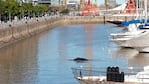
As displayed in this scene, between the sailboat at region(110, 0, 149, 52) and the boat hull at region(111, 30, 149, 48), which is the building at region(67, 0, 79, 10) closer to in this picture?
the sailboat at region(110, 0, 149, 52)

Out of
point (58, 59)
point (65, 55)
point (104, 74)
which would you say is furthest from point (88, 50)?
point (104, 74)

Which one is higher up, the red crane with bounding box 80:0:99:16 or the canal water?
the canal water

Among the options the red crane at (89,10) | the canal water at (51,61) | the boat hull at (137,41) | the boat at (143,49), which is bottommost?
the red crane at (89,10)

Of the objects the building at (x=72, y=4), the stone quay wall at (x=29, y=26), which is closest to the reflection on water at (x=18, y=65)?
the stone quay wall at (x=29, y=26)

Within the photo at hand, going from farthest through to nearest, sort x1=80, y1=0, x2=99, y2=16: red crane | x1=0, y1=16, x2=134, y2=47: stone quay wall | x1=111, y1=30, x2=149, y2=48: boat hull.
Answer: x1=80, y1=0, x2=99, y2=16: red crane, x1=0, y1=16, x2=134, y2=47: stone quay wall, x1=111, y1=30, x2=149, y2=48: boat hull

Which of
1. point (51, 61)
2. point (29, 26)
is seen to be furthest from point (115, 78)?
point (29, 26)

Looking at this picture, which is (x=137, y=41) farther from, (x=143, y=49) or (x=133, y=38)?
(x=133, y=38)

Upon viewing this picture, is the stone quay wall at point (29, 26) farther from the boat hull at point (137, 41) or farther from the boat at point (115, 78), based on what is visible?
the boat at point (115, 78)

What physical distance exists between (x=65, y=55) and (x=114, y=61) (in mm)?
4081

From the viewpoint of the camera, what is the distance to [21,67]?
2262 centimetres

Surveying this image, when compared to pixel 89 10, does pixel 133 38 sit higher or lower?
higher

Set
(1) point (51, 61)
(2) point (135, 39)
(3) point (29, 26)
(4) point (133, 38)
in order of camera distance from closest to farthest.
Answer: (1) point (51, 61)
(2) point (135, 39)
(4) point (133, 38)
(3) point (29, 26)

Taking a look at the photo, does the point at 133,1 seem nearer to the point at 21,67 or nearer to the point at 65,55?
the point at 65,55

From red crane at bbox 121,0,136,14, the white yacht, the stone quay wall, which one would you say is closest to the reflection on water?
the stone quay wall
